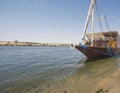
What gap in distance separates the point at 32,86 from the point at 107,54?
1746 cm

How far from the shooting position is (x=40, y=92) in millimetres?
8234

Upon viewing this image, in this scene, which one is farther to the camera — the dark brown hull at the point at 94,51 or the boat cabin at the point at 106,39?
the boat cabin at the point at 106,39

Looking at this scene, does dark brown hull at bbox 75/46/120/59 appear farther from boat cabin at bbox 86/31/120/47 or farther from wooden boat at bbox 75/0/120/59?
boat cabin at bbox 86/31/120/47

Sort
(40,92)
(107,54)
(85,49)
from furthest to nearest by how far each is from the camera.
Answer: (107,54) < (85,49) < (40,92)

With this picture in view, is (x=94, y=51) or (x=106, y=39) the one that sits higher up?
(x=106, y=39)

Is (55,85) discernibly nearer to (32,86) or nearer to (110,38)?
(32,86)

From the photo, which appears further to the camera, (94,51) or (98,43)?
(98,43)

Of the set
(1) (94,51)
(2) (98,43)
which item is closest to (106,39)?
(2) (98,43)

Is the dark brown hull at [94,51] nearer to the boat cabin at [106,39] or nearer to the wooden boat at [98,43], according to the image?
the wooden boat at [98,43]

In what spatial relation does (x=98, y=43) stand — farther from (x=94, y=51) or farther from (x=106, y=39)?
(x=94, y=51)

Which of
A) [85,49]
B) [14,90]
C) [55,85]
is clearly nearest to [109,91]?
[55,85]

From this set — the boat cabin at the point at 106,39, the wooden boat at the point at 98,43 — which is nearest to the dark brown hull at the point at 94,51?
the wooden boat at the point at 98,43

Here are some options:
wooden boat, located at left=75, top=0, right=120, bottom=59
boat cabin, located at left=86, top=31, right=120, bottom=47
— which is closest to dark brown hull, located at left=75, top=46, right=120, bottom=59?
wooden boat, located at left=75, top=0, right=120, bottom=59

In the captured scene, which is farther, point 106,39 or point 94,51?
point 106,39
